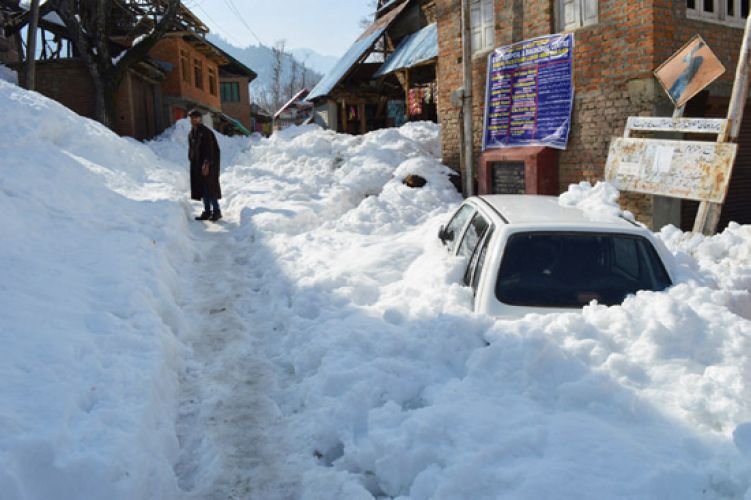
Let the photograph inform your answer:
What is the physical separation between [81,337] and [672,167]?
683 centimetres

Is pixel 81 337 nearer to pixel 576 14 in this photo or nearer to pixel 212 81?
pixel 576 14

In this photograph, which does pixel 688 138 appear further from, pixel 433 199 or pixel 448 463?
pixel 448 463

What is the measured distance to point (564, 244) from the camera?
4020 mm

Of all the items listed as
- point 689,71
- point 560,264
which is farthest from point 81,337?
point 689,71

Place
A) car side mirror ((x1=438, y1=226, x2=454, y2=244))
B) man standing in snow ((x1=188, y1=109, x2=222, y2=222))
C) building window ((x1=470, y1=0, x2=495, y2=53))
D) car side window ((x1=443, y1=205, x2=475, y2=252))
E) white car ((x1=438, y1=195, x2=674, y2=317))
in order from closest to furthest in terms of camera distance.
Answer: white car ((x1=438, y1=195, x2=674, y2=317))
car side window ((x1=443, y1=205, x2=475, y2=252))
car side mirror ((x1=438, y1=226, x2=454, y2=244))
man standing in snow ((x1=188, y1=109, x2=222, y2=222))
building window ((x1=470, y1=0, x2=495, y2=53))

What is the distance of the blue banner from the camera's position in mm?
9594

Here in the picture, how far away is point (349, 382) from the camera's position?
388 cm

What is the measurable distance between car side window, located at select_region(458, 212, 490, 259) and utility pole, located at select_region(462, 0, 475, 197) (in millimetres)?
6838

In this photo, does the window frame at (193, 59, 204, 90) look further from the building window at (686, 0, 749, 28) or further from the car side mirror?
the car side mirror

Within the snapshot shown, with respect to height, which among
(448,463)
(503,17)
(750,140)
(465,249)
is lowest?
(448,463)

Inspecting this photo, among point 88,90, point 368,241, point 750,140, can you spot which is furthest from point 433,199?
point 88,90

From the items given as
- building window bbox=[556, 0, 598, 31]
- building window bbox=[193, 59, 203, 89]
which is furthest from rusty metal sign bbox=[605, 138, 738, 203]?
building window bbox=[193, 59, 203, 89]

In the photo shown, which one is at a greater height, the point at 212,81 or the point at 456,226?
the point at 212,81

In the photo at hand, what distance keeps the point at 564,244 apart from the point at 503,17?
791 cm
